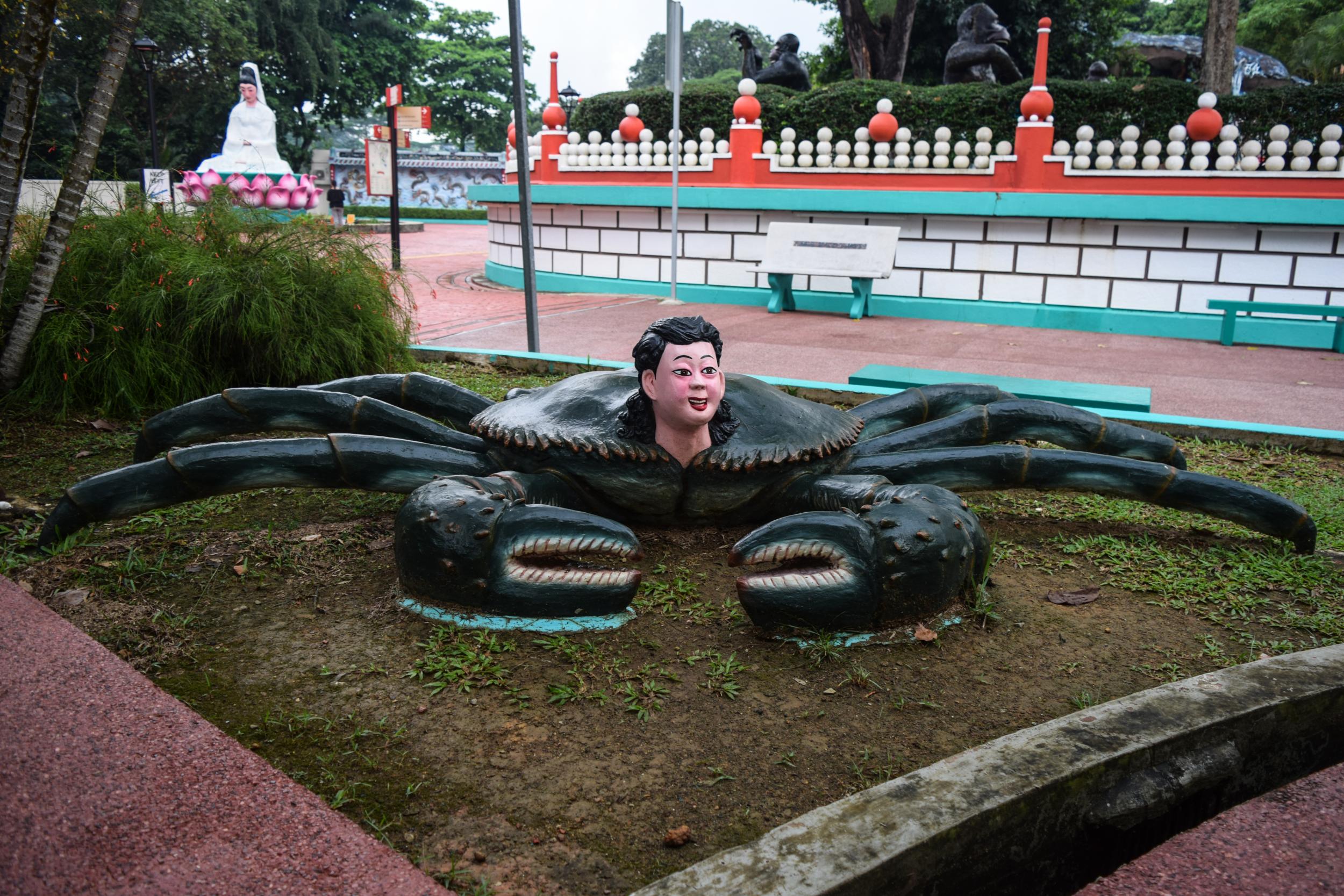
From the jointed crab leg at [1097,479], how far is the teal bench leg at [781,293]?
7.46m

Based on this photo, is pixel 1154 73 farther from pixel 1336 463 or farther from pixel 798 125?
pixel 1336 463

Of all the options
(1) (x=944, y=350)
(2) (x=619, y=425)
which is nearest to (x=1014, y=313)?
(1) (x=944, y=350)

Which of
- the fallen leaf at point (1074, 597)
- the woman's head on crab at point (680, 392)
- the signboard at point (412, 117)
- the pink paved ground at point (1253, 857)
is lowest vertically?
the fallen leaf at point (1074, 597)

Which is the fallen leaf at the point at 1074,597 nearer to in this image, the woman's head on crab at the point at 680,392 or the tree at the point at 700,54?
the woman's head on crab at the point at 680,392

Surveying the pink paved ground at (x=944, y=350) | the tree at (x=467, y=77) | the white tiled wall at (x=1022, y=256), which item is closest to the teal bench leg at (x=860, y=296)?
the pink paved ground at (x=944, y=350)

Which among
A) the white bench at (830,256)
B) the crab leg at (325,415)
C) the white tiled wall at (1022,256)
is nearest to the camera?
the crab leg at (325,415)

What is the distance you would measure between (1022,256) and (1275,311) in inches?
98.0

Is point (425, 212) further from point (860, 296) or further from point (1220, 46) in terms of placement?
point (860, 296)

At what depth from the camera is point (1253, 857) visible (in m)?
1.62

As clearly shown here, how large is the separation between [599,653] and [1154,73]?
107 feet

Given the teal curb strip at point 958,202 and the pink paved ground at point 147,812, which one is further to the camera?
the teal curb strip at point 958,202

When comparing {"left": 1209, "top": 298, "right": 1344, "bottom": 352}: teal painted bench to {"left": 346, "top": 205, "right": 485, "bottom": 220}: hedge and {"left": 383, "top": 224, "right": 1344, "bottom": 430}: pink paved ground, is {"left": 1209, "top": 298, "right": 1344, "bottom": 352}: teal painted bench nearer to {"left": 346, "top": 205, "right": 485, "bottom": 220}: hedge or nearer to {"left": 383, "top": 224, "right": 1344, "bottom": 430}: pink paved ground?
{"left": 383, "top": 224, "right": 1344, "bottom": 430}: pink paved ground

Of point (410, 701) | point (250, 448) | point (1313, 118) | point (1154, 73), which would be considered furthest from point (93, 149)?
point (1154, 73)

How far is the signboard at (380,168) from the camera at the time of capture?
1361cm
